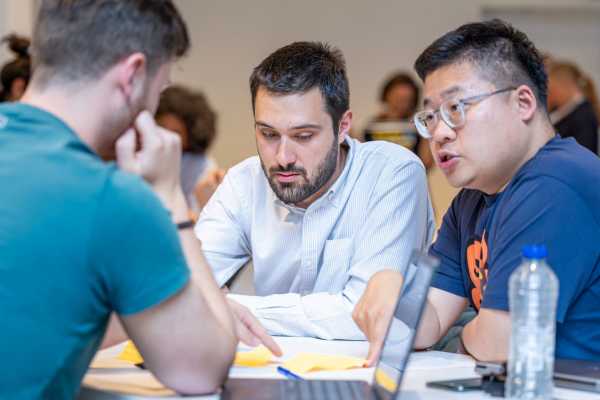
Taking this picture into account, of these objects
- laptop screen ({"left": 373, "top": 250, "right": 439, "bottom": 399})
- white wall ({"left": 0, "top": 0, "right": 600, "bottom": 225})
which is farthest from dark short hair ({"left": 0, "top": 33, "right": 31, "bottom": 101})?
white wall ({"left": 0, "top": 0, "right": 600, "bottom": 225})

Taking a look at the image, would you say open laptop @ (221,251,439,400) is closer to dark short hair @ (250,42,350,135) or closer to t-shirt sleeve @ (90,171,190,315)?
t-shirt sleeve @ (90,171,190,315)

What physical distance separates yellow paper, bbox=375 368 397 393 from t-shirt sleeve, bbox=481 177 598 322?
0.35 meters

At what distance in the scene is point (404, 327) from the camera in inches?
58.8

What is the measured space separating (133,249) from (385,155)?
1.34m

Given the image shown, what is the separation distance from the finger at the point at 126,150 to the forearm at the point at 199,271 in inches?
3.7

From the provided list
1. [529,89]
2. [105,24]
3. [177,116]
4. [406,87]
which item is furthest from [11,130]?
[406,87]

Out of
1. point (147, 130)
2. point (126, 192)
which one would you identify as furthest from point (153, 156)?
point (126, 192)

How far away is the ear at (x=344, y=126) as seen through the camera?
2500 millimetres

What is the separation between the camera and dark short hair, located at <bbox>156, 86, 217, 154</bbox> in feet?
16.0

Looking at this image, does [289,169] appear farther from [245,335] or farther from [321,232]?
[245,335]

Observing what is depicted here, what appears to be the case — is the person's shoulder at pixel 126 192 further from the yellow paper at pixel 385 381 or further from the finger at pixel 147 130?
the yellow paper at pixel 385 381

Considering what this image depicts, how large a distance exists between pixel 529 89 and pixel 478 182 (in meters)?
0.24

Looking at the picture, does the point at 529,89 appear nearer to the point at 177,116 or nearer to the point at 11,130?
the point at 11,130

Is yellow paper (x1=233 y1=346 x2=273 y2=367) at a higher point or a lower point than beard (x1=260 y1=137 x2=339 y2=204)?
lower
